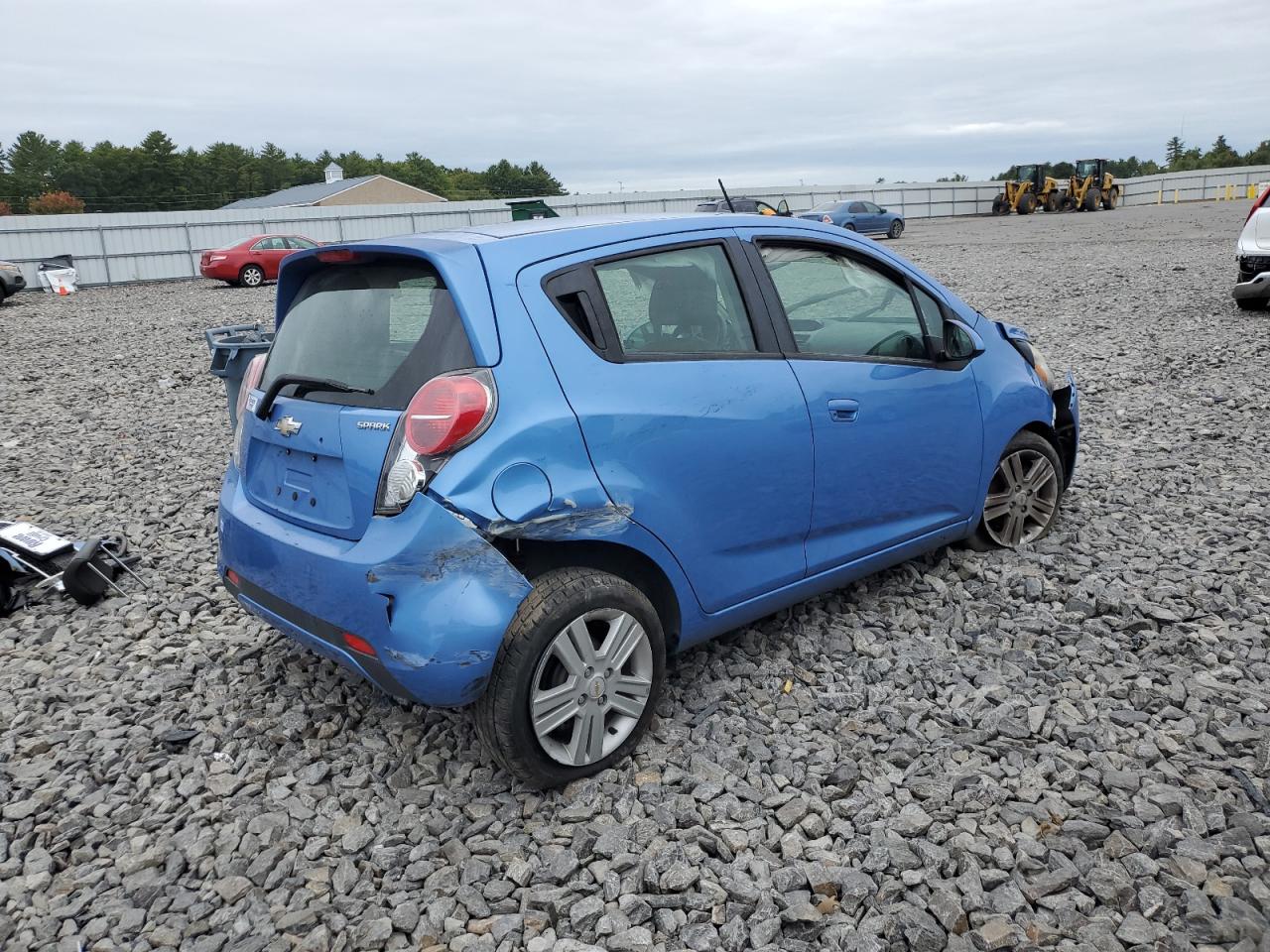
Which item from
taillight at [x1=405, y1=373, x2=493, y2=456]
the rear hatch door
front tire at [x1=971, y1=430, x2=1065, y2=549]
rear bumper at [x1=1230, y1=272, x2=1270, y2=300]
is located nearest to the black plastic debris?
the rear hatch door

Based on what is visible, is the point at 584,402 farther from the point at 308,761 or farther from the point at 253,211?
the point at 253,211

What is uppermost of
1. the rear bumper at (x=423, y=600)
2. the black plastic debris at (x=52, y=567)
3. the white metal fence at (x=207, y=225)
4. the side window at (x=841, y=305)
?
the white metal fence at (x=207, y=225)

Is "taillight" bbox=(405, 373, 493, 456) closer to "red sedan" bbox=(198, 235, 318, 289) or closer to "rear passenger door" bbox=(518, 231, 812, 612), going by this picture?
"rear passenger door" bbox=(518, 231, 812, 612)

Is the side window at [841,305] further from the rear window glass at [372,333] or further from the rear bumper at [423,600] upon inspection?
the rear bumper at [423,600]

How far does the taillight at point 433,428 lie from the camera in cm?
280

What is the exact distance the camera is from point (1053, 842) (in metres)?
2.75

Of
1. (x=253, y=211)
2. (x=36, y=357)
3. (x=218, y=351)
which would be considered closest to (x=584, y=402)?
(x=218, y=351)

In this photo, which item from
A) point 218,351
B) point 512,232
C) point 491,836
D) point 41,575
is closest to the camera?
point 491,836

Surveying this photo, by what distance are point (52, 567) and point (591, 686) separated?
10.8 feet

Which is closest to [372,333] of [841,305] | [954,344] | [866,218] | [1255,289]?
[841,305]

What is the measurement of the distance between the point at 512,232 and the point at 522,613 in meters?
1.30

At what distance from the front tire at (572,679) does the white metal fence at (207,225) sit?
1935 centimetres

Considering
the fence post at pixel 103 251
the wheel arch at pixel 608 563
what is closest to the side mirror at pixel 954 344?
the wheel arch at pixel 608 563

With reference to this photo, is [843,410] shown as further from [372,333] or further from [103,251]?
[103,251]
